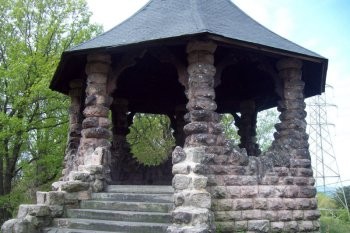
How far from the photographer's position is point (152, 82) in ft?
42.4

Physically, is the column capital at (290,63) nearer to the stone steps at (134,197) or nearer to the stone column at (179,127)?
the stone steps at (134,197)

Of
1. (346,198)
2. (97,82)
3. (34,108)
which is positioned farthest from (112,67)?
(346,198)

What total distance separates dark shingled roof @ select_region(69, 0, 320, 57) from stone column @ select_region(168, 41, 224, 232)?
0.46m

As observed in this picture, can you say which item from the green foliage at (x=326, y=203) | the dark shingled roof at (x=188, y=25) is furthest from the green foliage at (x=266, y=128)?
the dark shingled roof at (x=188, y=25)

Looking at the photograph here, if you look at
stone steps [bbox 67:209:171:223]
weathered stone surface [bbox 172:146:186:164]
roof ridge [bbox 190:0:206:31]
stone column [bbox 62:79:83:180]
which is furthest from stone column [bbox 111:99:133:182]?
weathered stone surface [bbox 172:146:186:164]

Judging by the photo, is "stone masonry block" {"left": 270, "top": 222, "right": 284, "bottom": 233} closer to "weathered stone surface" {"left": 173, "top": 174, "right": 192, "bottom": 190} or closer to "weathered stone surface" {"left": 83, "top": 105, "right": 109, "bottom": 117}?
"weathered stone surface" {"left": 173, "top": 174, "right": 192, "bottom": 190}

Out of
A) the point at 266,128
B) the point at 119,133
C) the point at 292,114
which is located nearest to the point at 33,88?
the point at 119,133

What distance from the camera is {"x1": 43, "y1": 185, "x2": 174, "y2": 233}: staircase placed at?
688 cm

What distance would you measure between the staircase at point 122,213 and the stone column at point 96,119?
27.9 inches

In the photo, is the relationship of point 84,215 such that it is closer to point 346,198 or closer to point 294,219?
point 294,219

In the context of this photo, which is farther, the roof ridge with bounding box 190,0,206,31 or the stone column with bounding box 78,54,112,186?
the stone column with bounding box 78,54,112,186

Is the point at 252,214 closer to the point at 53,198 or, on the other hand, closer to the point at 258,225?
the point at 258,225

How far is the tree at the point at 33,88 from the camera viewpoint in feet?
48.0

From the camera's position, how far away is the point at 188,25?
7.94 metres
